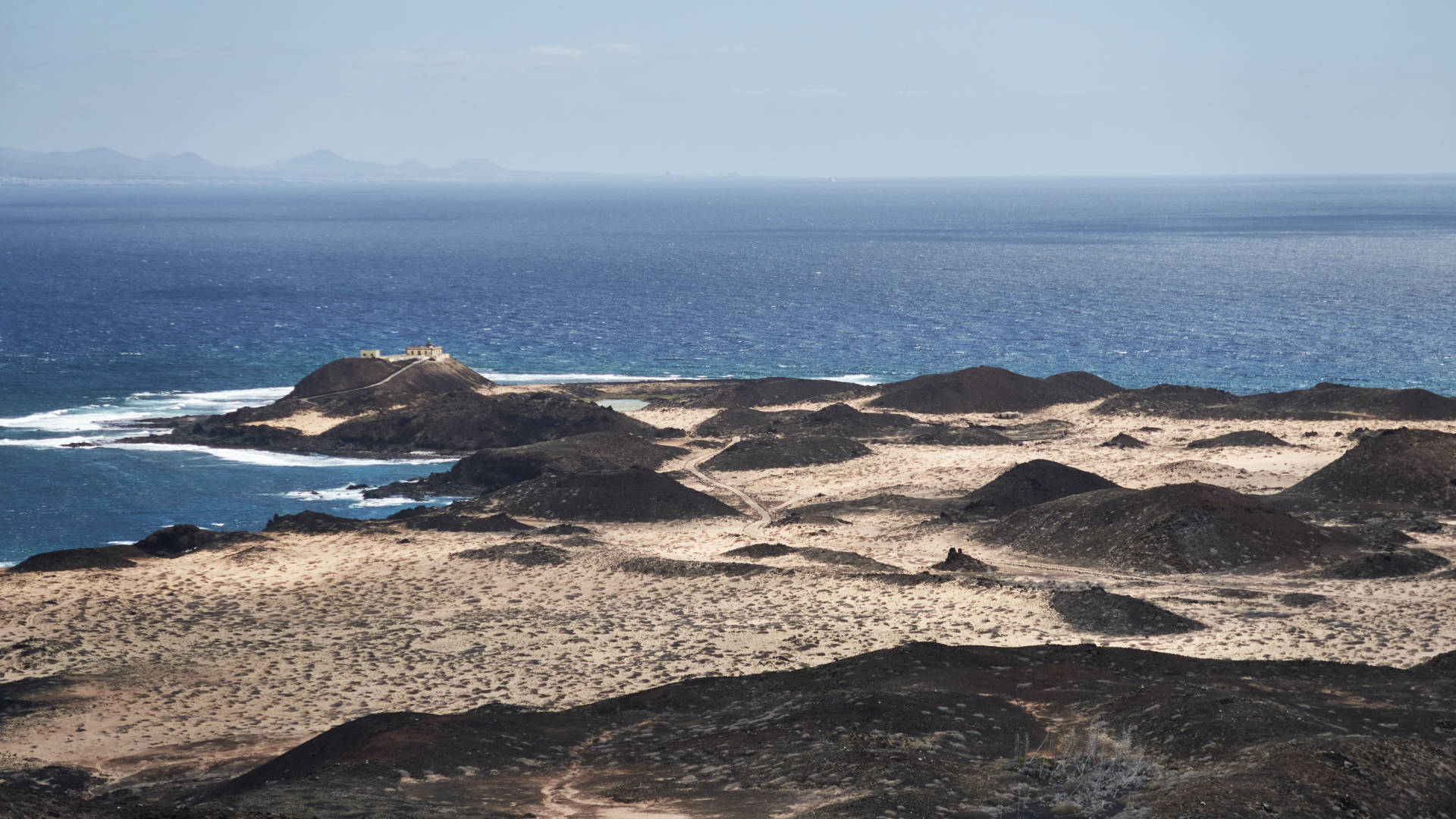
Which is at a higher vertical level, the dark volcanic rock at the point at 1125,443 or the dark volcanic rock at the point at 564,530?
the dark volcanic rock at the point at 1125,443

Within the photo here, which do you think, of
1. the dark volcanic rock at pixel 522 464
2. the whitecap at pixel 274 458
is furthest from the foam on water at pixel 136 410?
the dark volcanic rock at pixel 522 464

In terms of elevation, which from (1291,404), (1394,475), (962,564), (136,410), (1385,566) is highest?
(1394,475)

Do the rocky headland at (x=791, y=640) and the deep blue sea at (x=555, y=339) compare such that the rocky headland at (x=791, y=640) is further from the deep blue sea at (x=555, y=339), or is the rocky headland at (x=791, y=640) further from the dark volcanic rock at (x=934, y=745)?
the deep blue sea at (x=555, y=339)

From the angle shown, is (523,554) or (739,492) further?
(739,492)

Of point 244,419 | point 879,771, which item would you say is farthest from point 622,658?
point 244,419

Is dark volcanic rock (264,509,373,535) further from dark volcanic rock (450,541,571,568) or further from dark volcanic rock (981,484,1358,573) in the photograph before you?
dark volcanic rock (981,484,1358,573)

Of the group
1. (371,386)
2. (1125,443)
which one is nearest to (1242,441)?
(1125,443)

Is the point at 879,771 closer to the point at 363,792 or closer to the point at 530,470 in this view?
the point at 363,792

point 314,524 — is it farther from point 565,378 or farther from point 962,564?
point 565,378
